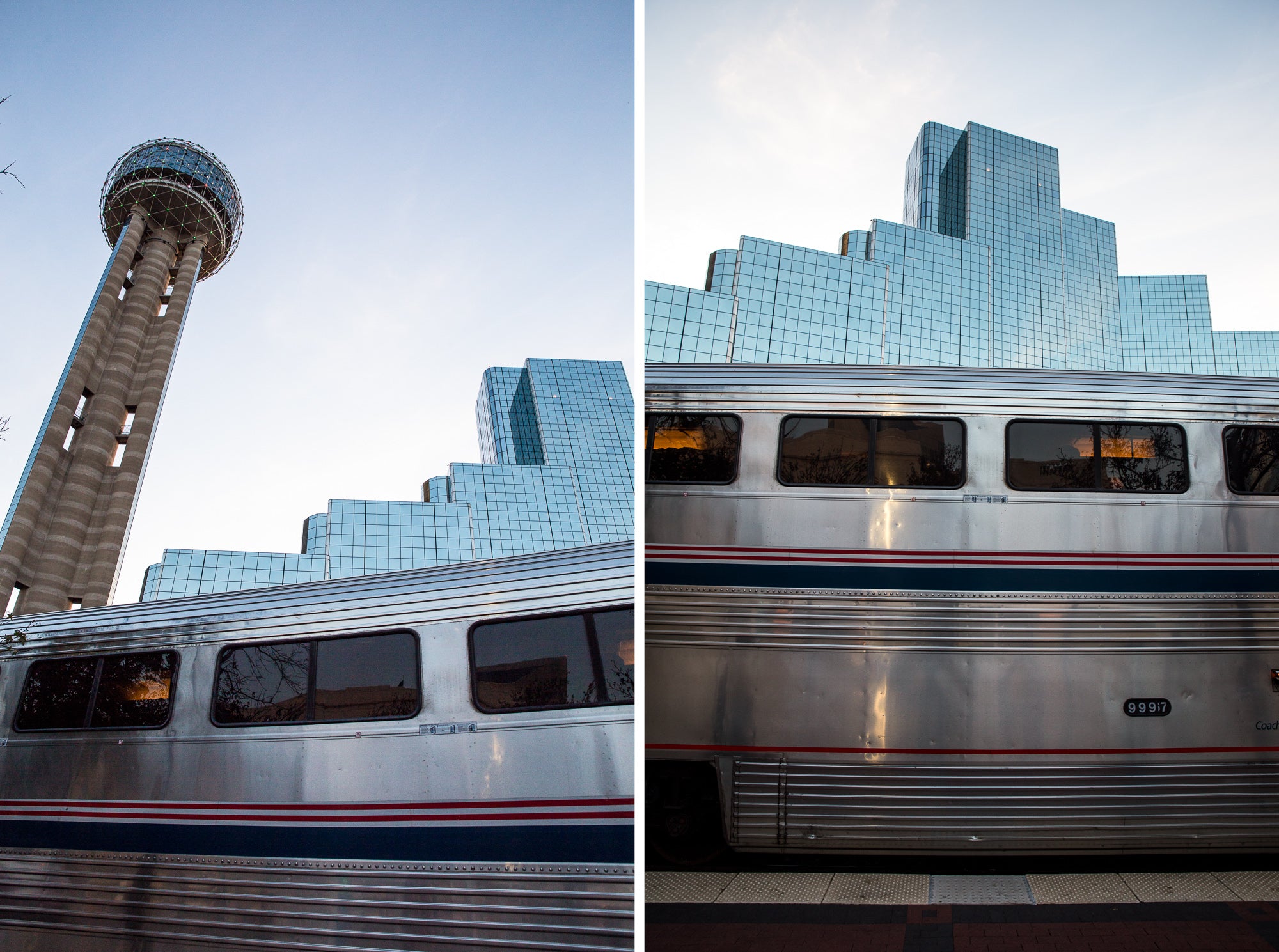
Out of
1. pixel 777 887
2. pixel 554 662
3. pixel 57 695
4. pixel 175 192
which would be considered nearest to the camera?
pixel 554 662

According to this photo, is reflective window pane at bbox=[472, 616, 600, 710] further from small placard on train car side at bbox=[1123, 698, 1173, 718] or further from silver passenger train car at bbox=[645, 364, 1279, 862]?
small placard on train car side at bbox=[1123, 698, 1173, 718]

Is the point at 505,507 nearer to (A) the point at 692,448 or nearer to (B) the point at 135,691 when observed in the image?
(B) the point at 135,691

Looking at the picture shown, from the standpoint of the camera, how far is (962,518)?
623cm

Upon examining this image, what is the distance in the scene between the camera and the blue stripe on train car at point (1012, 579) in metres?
6.17

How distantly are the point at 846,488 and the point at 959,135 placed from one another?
105 meters

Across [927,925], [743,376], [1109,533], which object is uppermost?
[743,376]

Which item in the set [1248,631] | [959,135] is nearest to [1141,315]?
[959,135]

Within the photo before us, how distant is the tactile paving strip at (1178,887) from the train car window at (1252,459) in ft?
9.42

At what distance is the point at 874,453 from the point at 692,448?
1.41 meters

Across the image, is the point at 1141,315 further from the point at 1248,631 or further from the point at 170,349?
the point at 1248,631

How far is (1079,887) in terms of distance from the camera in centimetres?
582

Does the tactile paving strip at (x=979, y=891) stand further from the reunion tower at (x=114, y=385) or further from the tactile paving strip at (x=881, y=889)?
the reunion tower at (x=114, y=385)

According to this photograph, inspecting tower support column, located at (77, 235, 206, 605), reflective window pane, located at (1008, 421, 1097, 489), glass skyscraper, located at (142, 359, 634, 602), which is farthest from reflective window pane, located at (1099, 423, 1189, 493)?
glass skyscraper, located at (142, 359, 634, 602)

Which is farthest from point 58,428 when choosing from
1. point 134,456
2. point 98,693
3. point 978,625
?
point 978,625
